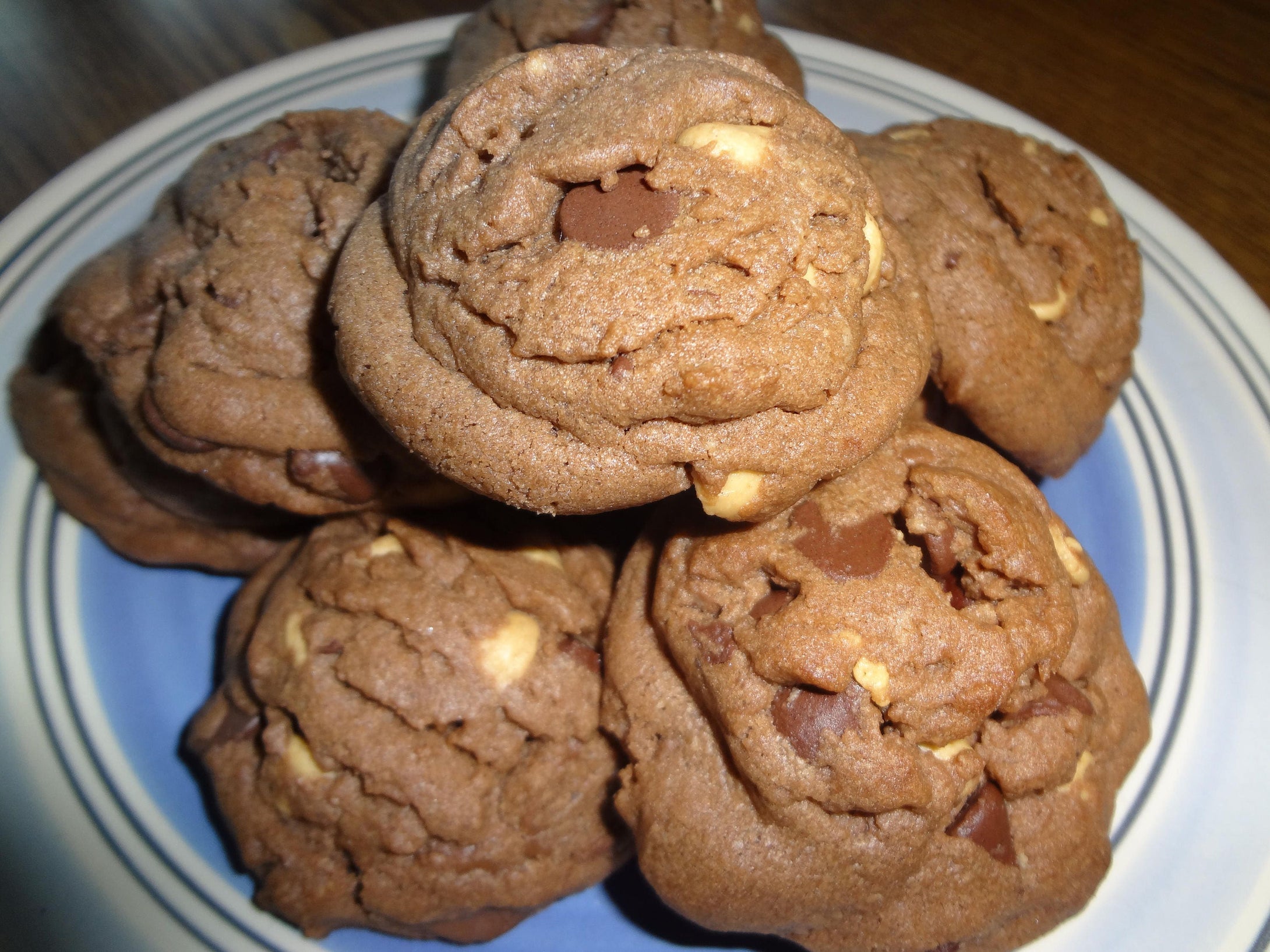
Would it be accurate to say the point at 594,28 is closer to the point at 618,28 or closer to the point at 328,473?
the point at 618,28

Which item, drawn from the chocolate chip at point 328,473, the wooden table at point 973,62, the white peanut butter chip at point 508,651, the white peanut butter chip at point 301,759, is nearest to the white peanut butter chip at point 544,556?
the white peanut butter chip at point 508,651

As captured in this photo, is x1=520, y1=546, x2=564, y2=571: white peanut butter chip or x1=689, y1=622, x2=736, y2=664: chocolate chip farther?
x1=520, y1=546, x2=564, y2=571: white peanut butter chip

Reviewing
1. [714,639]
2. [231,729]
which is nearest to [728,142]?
[714,639]

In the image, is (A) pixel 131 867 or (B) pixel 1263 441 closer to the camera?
(A) pixel 131 867

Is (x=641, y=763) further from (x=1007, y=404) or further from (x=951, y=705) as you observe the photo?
(x=1007, y=404)

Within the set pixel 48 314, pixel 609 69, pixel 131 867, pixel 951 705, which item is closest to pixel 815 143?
pixel 609 69

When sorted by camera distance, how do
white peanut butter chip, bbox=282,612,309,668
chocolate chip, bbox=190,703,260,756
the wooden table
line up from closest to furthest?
white peanut butter chip, bbox=282,612,309,668 < chocolate chip, bbox=190,703,260,756 < the wooden table

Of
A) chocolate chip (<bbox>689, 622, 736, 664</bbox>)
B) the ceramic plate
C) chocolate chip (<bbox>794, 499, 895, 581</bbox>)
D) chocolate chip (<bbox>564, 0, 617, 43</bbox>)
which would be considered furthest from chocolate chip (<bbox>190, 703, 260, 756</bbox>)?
chocolate chip (<bbox>564, 0, 617, 43</bbox>)

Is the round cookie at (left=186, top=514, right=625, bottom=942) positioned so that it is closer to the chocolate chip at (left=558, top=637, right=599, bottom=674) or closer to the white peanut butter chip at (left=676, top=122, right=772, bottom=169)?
the chocolate chip at (left=558, top=637, right=599, bottom=674)
